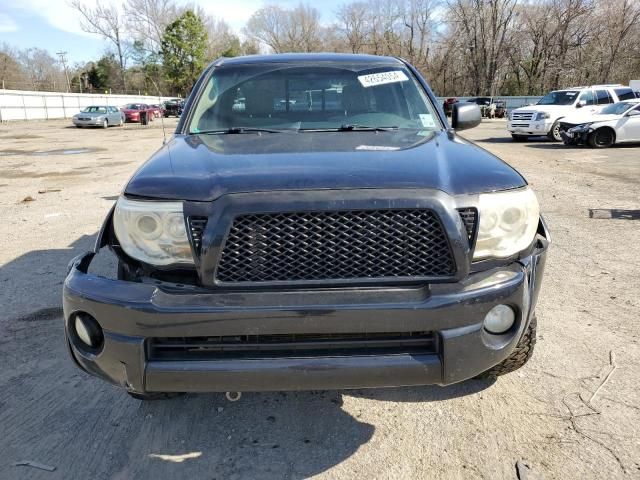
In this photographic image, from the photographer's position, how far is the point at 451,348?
6.39ft

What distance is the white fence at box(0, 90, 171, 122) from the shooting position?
37562mm

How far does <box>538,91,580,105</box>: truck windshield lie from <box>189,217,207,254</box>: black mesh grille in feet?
62.5

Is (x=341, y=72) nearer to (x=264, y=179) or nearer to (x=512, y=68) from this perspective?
(x=264, y=179)

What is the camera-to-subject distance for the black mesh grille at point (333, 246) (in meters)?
1.96

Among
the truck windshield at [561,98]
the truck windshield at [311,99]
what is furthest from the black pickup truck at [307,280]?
the truck windshield at [561,98]

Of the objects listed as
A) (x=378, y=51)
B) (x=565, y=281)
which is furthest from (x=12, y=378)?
(x=378, y=51)

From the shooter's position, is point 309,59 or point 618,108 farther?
point 618,108

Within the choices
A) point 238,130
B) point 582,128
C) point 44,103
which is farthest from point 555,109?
point 44,103

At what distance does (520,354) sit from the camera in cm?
253

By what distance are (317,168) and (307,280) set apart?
47 centimetres

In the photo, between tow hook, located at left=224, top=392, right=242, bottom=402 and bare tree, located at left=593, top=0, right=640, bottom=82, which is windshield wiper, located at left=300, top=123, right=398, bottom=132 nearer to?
tow hook, located at left=224, top=392, right=242, bottom=402

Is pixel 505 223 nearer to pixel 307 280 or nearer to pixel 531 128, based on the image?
pixel 307 280

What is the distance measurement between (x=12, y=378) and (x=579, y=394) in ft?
10.5

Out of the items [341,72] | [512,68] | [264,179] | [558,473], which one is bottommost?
[558,473]
